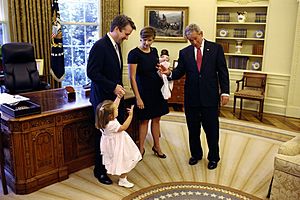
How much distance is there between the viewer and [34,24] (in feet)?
16.6

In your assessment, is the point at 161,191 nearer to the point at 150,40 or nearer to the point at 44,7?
the point at 150,40

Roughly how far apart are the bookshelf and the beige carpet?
5.98 ft

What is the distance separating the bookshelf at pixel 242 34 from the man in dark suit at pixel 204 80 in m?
2.90

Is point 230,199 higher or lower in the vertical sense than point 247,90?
lower

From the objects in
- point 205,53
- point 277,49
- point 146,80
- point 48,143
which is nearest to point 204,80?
point 205,53

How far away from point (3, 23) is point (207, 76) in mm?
3476

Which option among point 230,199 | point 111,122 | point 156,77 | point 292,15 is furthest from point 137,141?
point 292,15

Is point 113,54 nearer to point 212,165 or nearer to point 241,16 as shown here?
point 212,165

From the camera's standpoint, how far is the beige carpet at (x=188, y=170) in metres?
2.92

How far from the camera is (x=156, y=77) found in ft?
11.2

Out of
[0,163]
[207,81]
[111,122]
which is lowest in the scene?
[0,163]

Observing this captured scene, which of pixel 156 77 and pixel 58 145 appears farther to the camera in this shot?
pixel 156 77

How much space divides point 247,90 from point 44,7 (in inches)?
153

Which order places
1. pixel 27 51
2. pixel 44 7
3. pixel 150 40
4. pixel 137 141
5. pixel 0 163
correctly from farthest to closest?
pixel 44 7 → pixel 27 51 → pixel 137 141 → pixel 150 40 → pixel 0 163
